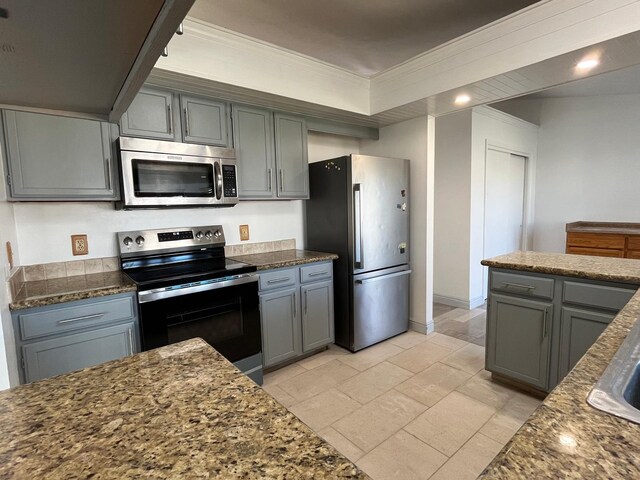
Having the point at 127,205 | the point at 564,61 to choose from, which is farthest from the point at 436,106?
the point at 127,205

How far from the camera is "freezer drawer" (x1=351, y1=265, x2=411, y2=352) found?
2.99 metres

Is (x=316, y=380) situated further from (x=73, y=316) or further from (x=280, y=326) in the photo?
(x=73, y=316)

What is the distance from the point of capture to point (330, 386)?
2471mm

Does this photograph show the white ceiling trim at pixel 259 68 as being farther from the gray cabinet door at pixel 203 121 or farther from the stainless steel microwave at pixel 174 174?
the stainless steel microwave at pixel 174 174

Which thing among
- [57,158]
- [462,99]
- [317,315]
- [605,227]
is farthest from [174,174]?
[605,227]

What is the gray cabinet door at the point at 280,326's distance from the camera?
2.58 metres

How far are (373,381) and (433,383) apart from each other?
1.44 feet

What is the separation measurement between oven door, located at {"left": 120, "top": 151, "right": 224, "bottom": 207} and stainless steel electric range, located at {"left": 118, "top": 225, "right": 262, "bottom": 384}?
1.20ft

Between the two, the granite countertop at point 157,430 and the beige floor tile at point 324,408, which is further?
the beige floor tile at point 324,408

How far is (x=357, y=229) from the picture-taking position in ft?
9.47

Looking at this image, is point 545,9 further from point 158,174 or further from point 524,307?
point 158,174

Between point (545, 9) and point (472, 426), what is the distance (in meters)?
2.48

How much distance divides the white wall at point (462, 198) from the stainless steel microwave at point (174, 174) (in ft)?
9.05

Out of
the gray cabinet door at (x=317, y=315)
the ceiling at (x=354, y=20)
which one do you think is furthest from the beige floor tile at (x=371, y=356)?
the ceiling at (x=354, y=20)
